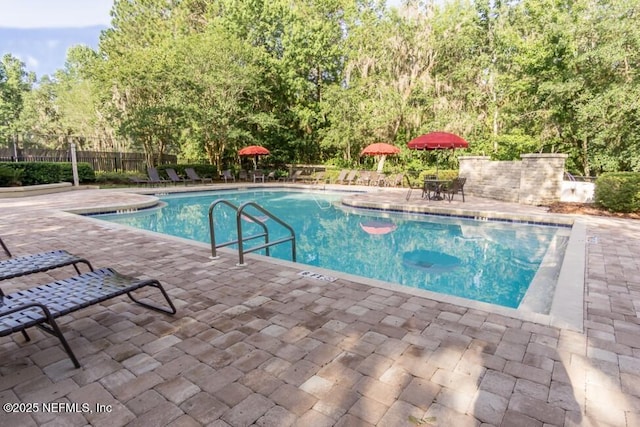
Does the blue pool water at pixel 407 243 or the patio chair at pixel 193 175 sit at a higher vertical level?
the patio chair at pixel 193 175

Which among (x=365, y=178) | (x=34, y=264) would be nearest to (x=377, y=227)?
(x=34, y=264)

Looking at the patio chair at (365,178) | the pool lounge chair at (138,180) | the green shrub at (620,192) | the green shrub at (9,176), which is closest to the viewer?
the green shrub at (620,192)

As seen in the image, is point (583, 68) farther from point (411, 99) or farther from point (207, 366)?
point (207, 366)

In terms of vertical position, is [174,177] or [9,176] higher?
[9,176]

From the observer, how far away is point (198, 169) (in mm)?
19234

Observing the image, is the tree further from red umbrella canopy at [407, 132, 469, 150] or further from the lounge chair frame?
the lounge chair frame

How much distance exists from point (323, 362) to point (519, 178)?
11.0 metres

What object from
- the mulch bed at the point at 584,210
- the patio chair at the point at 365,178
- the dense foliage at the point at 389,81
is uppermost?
the dense foliage at the point at 389,81

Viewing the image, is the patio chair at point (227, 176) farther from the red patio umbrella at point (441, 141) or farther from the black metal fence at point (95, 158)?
the red patio umbrella at point (441, 141)

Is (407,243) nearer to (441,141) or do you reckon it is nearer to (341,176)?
(441,141)

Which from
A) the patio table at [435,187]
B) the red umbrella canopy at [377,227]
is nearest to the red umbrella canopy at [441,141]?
the patio table at [435,187]

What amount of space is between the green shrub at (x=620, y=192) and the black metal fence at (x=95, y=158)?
821 inches

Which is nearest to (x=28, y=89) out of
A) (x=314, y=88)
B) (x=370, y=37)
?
(x=314, y=88)

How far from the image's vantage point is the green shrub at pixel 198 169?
1791 centimetres
